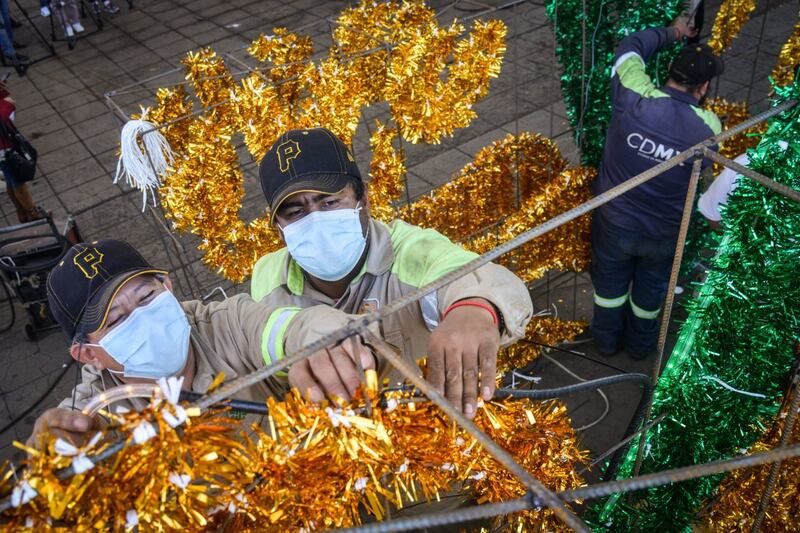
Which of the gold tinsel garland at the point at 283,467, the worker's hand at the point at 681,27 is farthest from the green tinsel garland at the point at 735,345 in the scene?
the worker's hand at the point at 681,27

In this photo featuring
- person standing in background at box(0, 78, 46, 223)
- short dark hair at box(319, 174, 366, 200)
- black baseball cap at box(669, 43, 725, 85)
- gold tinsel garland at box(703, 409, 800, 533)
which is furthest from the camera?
person standing in background at box(0, 78, 46, 223)

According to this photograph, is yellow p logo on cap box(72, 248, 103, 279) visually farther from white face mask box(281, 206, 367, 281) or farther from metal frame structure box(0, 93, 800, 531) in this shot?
metal frame structure box(0, 93, 800, 531)

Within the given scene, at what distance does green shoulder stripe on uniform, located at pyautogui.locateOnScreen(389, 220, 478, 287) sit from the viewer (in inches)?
72.2

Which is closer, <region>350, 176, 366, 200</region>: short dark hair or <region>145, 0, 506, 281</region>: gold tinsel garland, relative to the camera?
<region>350, 176, 366, 200</region>: short dark hair

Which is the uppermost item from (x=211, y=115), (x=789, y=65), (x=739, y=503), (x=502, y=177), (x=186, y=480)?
(x=186, y=480)

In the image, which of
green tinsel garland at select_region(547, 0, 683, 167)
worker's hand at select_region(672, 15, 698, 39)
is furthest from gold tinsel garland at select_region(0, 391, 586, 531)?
worker's hand at select_region(672, 15, 698, 39)

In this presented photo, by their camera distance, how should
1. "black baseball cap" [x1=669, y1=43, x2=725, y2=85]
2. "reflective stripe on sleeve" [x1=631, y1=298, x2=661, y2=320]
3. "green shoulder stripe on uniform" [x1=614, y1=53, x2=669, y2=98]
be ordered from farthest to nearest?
"reflective stripe on sleeve" [x1=631, y1=298, x2=661, y2=320] → "green shoulder stripe on uniform" [x1=614, y1=53, x2=669, y2=98] → "black baseball cap" [x1=669, y1=43, x2=725, y2=85]

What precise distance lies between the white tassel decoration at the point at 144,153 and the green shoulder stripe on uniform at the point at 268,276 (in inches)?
31.6

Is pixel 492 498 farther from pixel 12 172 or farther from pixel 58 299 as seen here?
pixel 12 172

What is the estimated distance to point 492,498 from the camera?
1.33m

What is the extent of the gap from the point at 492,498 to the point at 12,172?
5897 mm

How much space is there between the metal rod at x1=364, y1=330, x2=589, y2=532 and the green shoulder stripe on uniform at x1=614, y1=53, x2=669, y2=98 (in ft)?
9.43

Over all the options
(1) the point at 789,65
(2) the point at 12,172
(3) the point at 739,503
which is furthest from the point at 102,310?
(2) the point at 12,172

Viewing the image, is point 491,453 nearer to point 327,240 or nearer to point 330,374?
point 330,374
